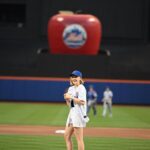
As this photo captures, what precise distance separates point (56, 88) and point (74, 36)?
466 centimetres

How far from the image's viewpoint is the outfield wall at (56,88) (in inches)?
1524

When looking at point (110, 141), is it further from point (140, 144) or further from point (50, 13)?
point (50, 13)

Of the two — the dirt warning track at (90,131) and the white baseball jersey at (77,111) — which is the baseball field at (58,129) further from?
the white baseball jersey at (77,111)

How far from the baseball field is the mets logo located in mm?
9884

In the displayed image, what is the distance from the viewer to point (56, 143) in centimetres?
1695

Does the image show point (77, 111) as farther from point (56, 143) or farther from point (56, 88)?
point (56, 88)

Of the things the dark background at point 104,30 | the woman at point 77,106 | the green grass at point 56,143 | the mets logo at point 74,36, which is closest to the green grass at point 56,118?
the green grass at point 56,143

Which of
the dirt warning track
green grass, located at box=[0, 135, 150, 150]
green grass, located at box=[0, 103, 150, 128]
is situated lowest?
green grass, located at box=[0, 103, 150, 128]

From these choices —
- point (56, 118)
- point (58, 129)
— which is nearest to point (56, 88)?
point (56, 118)

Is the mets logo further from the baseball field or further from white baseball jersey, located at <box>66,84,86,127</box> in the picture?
white baseball jersey, located at <box>66,84,86,127</box>

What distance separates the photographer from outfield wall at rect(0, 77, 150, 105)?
38719 millimetres

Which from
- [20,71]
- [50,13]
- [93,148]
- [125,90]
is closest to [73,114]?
[93,148]

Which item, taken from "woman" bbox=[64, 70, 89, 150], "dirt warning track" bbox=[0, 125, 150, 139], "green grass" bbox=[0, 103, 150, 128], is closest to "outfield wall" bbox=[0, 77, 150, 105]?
"green grass" bbox=[0, 103, 150, 128]

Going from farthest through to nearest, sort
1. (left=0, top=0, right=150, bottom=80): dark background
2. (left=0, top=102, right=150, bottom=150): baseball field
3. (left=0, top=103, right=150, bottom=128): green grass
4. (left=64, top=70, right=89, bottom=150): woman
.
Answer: (left=0, top=0, right=150, bottom=80): dark background → (left=0, top=103, right=150, bottom=128): green grass → (left=0, top=102, right=150, bottom=150): baseball field → (left=64, top=70, right=89, bottom=150): woman
